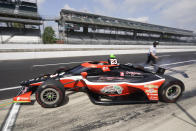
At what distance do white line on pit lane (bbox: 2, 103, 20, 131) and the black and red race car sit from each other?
11.8 inches

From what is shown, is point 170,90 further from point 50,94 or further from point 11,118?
point 11,118

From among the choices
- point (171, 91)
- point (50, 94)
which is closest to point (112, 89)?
point (50, 94)

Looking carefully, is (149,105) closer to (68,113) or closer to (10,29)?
(68,113)

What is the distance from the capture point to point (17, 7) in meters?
27.4

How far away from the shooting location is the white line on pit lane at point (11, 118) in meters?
2.18

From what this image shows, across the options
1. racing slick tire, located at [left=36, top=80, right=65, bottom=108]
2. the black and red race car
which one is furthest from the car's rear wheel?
racing slick tire, located at [left=36, top=80, right=65, bottom=108]

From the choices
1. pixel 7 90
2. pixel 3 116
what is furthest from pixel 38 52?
pixel 3 116

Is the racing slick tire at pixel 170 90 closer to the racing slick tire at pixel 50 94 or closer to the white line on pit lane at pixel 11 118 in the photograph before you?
the racing slick tire at pixel 50 94

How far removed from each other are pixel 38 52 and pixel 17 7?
79.5 ft

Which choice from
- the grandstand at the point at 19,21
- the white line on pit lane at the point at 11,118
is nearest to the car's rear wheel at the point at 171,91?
the white line on pit lane at the point at 11,118

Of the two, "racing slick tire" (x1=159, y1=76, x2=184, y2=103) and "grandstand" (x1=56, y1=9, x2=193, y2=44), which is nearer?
"racing slick tire" (x1=159, y1=76, x2=184, y2=103)

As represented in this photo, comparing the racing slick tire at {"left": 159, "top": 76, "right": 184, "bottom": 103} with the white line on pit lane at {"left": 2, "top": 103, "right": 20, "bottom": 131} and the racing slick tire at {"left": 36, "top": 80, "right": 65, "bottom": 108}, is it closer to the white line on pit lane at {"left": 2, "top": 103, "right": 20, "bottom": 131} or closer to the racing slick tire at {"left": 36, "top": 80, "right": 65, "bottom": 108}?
the racing slick tire at {"left": 36, "top": 80, "right": 65, "bottom": 108}

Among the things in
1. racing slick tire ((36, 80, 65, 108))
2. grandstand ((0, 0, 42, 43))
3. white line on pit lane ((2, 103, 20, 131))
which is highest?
grandstand ((0, 0, 42, 43))

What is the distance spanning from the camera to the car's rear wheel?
120 inches
